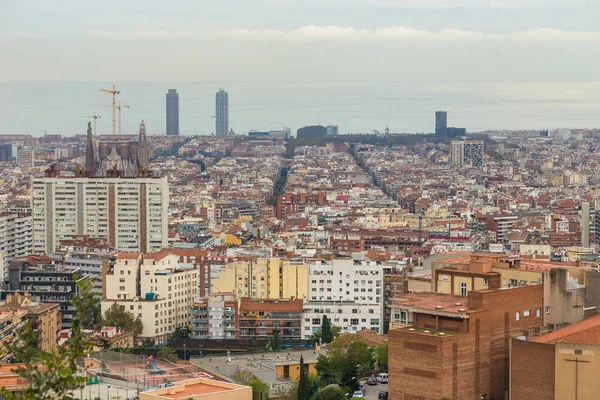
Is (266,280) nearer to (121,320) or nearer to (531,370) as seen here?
(121,320)

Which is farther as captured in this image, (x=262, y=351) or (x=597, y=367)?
(x=262, y=351)

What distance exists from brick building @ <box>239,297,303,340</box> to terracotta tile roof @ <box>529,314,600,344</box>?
39.2 feet

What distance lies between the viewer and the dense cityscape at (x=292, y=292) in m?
21.0

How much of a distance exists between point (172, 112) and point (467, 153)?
57450mm

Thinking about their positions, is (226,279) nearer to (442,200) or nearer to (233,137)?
(442,200)

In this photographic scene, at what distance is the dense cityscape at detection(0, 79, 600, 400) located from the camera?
21.0m

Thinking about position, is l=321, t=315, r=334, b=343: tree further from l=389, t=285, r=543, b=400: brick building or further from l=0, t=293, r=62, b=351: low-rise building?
l=389, t=285, r=543, b=400: brick building

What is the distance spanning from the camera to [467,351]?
21.8m

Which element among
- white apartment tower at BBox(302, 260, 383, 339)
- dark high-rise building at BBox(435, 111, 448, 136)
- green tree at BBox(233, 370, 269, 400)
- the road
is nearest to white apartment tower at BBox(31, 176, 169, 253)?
white apartment tower at BBox(302, 260, 383, 339)

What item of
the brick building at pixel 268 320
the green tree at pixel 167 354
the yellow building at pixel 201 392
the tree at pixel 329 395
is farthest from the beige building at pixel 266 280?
the yellow building at pixel 201 392

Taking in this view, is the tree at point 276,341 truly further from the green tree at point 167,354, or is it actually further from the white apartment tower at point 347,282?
the white apartment tower at point 347,282

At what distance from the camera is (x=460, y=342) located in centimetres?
2170

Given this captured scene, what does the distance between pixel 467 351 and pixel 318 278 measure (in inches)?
602

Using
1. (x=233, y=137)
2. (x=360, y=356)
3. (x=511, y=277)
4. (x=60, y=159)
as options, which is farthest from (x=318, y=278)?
(x=233, y=137)
